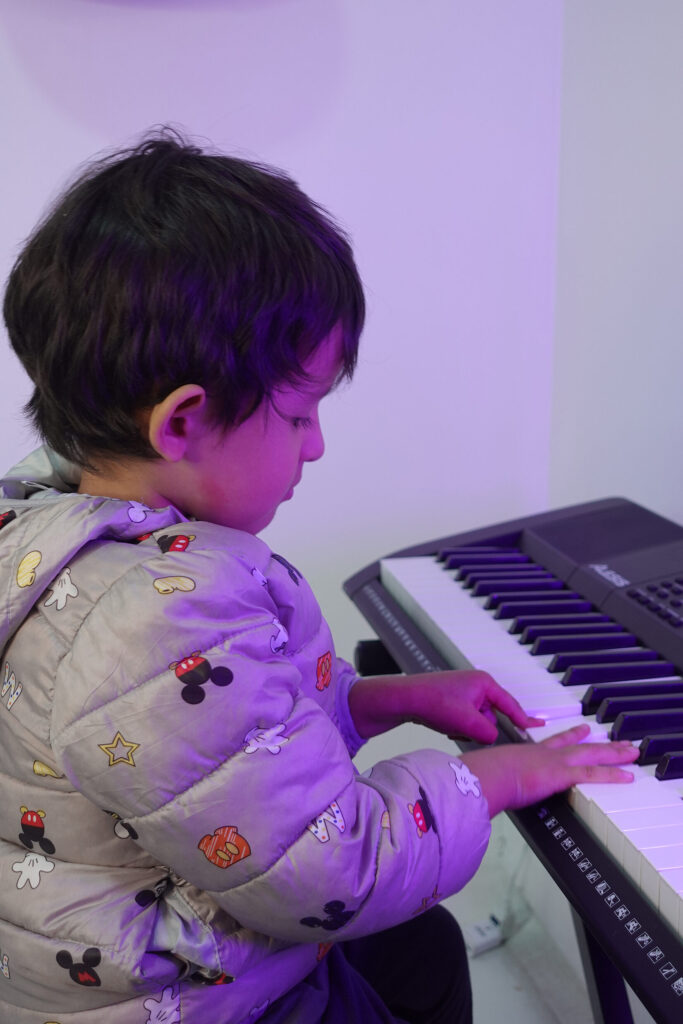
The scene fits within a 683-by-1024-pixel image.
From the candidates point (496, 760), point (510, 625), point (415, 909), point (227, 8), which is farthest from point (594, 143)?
point (415, 909)

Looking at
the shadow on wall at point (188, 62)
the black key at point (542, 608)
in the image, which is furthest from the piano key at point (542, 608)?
the shadow on wall at point (188, 62)

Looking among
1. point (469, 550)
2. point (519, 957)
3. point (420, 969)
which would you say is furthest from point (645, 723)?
point (519, 957)

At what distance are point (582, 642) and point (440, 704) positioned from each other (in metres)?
0.15

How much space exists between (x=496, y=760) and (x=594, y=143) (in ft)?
3.30

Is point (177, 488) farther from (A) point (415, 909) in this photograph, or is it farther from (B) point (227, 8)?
(B) point (227, 8)

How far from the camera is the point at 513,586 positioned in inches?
40.0

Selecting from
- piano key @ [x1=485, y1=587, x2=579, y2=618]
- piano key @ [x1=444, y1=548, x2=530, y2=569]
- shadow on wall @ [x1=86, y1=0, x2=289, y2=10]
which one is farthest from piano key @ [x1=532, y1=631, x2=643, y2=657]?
shadow on wall @ [x1=86, y1=0, x2=289, y2=10]

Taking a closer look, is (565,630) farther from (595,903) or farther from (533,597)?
(595,903)

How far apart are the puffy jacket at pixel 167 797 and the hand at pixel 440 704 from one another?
0.15 metres

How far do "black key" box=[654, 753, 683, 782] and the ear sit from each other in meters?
0.41

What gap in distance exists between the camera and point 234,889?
0.57 m

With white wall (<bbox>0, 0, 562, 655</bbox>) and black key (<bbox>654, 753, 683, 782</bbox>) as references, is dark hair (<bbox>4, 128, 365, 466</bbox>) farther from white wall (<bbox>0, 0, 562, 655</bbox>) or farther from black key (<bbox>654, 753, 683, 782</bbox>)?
white wall (<bbox>0, 0, 562, 655</bbox>)

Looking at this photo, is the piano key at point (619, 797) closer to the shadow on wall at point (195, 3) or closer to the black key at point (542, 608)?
the black key at point (542, 608)

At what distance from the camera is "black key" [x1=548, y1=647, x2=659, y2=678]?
833 mm
